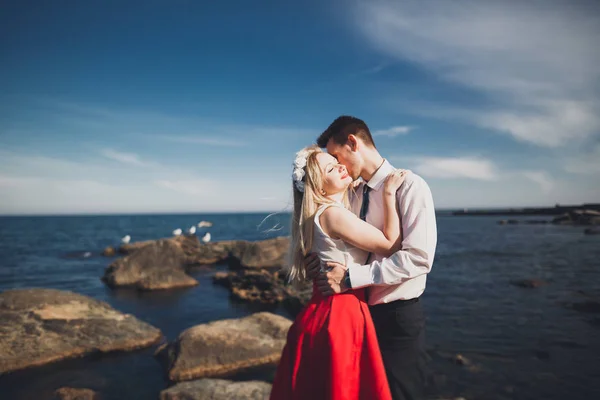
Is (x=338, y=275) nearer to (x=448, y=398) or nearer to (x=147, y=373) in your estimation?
(x=448, y=398)

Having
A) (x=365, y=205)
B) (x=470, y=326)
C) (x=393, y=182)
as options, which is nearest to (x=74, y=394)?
(x=365, y=205)

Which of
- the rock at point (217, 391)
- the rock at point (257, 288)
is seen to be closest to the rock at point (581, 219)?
the rock at point (257, 288)

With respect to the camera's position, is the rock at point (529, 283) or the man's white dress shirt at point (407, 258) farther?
the rock at point (529, 283)

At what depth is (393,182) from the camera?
276 centimetres

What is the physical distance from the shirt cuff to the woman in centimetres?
12

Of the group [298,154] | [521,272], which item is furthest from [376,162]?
[521,272]

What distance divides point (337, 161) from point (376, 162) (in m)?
0.32

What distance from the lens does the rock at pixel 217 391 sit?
5.80 metres

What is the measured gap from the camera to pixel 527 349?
30.9ft

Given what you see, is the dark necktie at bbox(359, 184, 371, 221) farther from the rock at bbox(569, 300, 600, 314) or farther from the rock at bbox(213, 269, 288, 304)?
the rock at bbox(569, 300, 600, 314)

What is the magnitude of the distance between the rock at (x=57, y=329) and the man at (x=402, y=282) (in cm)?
786

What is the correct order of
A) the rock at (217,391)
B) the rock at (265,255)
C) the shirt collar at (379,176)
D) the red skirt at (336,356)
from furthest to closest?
the rock at (265,255) < the rock at (217,391) < the shirt collar at (379,176) < the red skirt at (336,356)

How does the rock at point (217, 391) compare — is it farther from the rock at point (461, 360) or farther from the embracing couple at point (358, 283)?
the rock at point (461, 360)

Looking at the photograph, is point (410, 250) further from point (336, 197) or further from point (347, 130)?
point (347, 130)
